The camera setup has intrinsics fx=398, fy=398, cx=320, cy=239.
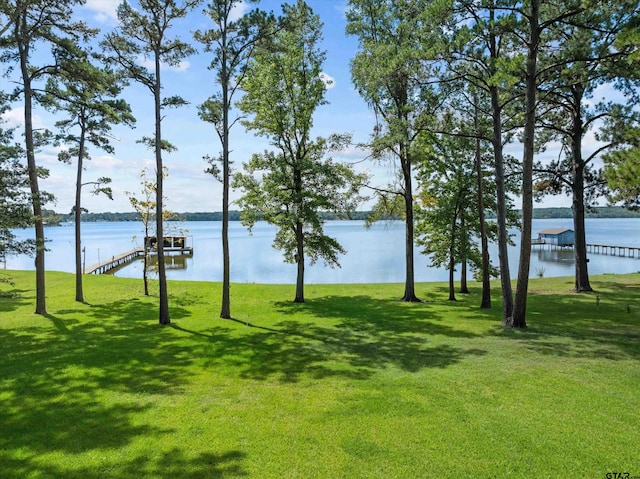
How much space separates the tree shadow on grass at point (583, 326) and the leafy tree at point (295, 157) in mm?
9179

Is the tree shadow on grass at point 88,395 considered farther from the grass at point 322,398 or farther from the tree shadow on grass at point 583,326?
the tree shadow on grass at point 583,326

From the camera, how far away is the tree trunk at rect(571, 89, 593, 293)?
18.5 metres

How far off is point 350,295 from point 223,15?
44.1 ft

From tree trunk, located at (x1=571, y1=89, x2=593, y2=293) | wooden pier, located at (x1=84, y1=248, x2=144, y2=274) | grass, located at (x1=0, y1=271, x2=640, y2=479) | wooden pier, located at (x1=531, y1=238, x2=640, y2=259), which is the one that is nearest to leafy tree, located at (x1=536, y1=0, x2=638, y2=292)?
tree trunk, located at (x1=571, y1=89, x2=593, y2=293)

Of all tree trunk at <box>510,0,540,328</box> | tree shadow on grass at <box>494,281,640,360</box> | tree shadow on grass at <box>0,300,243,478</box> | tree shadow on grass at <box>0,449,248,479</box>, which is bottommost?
tree shadow on grass at <box>0,449,248,479</box>

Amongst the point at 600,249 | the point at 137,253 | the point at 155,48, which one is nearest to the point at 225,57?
the point at 155,48

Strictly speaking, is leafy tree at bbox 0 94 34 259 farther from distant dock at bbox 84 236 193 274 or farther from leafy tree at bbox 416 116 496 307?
distant dock at bbox 84 236 193 274

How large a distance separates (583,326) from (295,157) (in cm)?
1301

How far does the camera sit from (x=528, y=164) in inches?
443

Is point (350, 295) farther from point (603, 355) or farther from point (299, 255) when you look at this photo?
point (603, 355)

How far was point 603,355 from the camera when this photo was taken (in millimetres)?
8555

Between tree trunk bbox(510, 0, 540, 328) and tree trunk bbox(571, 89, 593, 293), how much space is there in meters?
8.96

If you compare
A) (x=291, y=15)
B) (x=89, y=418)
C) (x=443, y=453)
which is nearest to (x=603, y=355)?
(x=443, y=453)

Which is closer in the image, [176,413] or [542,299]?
[176,413]
